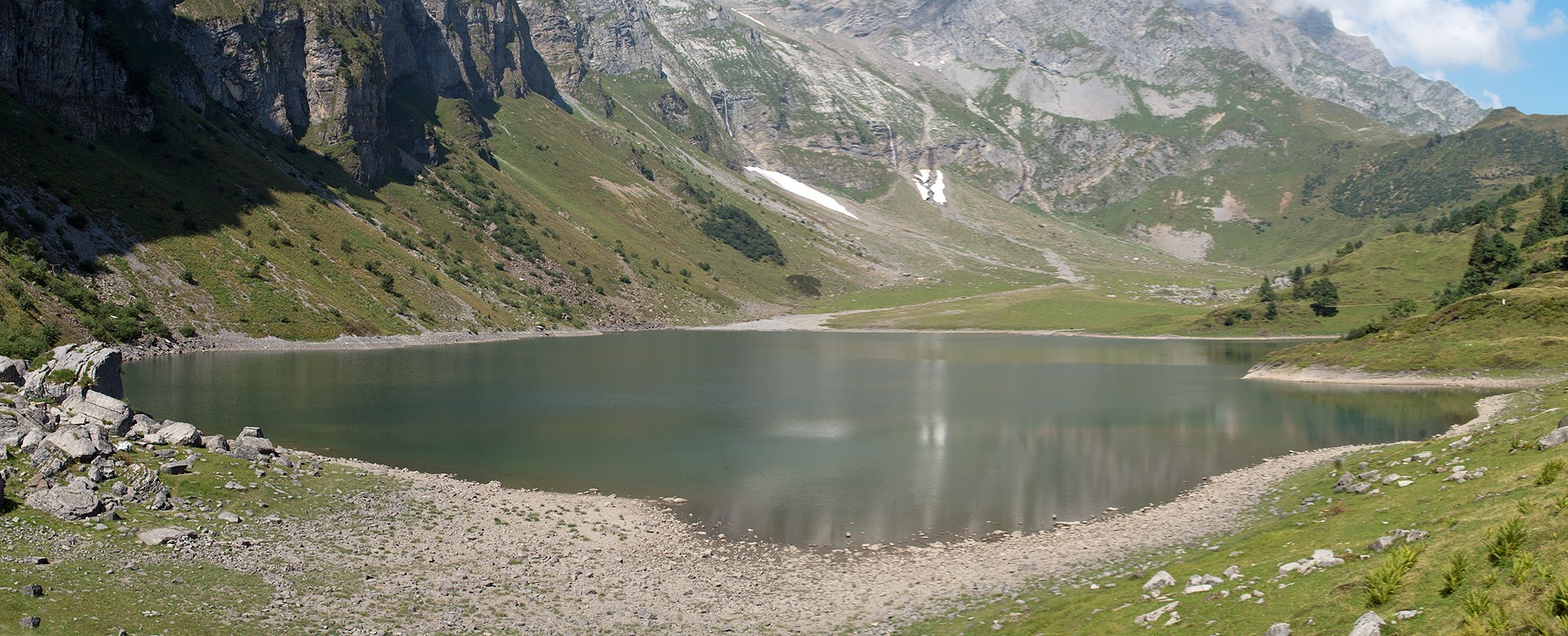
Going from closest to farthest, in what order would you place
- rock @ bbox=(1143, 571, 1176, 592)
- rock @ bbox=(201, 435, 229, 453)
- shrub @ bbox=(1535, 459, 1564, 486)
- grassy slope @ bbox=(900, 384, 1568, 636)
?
grassy slope @ bbox=(900, 384, 1568, 636), shrub @ bbox=(1535, 459, 1564, 486), rock @ bbox=(1143, 571, 1176, 592), rock @ bbox=(201, 435, 229, 453)

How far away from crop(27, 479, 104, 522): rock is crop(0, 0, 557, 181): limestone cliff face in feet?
328

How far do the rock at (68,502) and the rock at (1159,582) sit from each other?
88.1 ft

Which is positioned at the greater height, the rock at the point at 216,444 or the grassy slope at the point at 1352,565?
the grassy slope at the point at 1352,565

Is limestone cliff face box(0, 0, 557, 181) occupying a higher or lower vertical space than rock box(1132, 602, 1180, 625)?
higher

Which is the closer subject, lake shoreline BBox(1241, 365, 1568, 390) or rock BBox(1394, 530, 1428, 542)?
rock BBox(1394, 530, 1428, 542)

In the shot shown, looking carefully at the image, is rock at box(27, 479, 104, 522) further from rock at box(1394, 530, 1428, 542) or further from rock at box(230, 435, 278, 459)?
rock at box(1394, 530, 1428, 542)

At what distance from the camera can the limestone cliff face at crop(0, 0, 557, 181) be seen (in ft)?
341

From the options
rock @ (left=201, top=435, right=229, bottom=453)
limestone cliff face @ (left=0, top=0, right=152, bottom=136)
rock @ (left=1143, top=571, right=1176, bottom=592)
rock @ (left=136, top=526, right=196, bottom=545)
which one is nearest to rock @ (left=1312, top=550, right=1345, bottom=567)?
rock @ (left=1143, top=571, right=1176, bottom=592)

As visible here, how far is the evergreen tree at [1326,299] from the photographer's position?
138 metres

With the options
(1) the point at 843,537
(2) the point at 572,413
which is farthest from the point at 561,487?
(2) the point at 572,413

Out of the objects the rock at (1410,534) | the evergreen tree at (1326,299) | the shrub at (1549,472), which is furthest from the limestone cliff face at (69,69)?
the evergreen tree at (1326,299)

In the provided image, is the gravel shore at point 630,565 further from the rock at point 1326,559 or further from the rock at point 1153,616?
the rock at point 1326,559

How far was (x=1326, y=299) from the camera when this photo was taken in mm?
138250

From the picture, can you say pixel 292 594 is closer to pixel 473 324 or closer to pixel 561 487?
pixel 561 487
